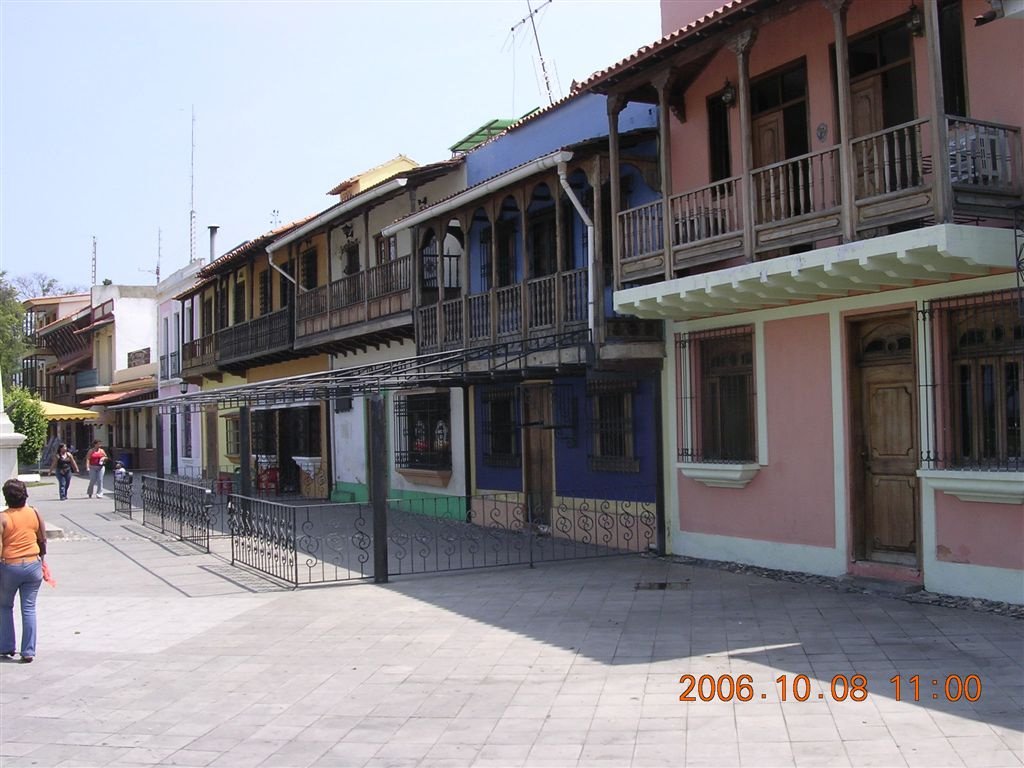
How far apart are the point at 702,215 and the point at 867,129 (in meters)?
1.93

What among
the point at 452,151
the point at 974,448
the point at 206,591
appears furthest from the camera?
the point at 452,151

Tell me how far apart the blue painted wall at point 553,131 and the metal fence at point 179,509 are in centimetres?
755

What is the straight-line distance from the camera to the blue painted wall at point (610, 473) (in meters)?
13.4

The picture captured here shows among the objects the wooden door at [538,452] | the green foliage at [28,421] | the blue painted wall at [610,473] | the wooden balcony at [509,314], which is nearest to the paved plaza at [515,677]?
the blue painted wall at [610,473]

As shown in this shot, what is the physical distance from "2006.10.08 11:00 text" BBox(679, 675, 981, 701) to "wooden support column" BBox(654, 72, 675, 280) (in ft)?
18.5

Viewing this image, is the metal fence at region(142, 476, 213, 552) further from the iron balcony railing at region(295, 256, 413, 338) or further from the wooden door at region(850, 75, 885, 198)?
the wooden door at region(850, 75, 885, 198)

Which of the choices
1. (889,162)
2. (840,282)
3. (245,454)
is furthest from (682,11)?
(245,454)

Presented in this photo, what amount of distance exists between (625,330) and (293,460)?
16115mm

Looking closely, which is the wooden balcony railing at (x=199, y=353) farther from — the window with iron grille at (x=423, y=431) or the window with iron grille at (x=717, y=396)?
the window with iron grille at (x=717, y=396)

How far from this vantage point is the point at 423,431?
65.7ft

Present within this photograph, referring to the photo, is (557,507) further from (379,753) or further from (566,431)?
(379,753)

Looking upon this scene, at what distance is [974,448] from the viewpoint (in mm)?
9141

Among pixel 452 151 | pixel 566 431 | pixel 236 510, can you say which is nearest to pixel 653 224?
pixel 566 431

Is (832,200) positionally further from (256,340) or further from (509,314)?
(256,340)
